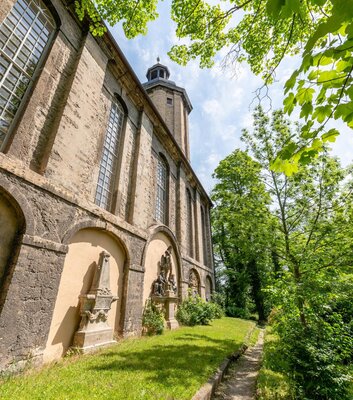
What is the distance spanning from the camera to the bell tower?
70.7 ft

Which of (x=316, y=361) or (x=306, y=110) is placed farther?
(x=316, y=361)

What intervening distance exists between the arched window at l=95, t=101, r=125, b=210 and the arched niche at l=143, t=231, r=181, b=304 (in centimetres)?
274

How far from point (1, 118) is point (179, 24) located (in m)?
4.62

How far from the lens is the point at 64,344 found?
17.4 feet

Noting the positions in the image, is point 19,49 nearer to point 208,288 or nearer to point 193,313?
point 193,313

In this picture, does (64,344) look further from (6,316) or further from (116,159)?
(116,159)

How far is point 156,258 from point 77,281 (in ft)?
15.4

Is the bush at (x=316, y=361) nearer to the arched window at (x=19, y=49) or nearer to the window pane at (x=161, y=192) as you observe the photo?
the arched window at (x=19, y=49)

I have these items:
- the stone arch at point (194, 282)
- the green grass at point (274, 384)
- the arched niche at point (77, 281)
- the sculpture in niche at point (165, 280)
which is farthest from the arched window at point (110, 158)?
the stone arch at point (194, 282)

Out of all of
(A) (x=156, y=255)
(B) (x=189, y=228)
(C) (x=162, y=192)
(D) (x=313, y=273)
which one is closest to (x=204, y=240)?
(B) (x=189, y=228)

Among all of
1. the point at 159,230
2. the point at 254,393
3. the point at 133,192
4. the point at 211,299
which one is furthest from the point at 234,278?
the point at 254,393

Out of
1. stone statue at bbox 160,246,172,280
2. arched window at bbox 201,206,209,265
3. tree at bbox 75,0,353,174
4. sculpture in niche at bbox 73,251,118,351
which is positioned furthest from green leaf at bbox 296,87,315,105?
arched window at bbox 201,206,209,265

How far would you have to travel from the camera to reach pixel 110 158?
348 inches

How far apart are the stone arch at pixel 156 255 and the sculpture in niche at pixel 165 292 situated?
221mm
